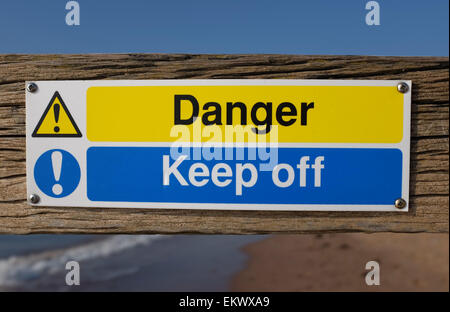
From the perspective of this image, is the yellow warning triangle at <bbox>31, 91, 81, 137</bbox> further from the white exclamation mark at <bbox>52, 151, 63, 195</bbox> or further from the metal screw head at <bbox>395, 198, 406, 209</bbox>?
the metal screw head at <bbox>395, 198, 406, 209</bbox>

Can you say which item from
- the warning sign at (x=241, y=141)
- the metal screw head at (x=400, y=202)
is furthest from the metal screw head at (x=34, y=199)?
the metal screw head at (x=400, y=202)

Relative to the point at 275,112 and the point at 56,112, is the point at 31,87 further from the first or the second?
the point at 275,112

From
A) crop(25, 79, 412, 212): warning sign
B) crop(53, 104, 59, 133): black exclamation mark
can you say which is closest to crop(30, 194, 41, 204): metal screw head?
crop(25, 79, 412, 212): warning sign

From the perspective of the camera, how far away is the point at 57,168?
1520 mm

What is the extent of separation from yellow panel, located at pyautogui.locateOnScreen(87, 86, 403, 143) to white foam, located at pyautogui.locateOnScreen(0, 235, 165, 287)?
9.25 meters

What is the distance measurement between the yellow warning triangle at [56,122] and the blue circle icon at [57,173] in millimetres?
96

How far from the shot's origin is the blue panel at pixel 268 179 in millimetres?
1450

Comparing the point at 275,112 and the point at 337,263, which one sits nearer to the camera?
the point at 275,112

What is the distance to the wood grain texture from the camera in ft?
4.82

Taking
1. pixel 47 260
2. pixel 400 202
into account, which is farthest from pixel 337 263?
pixel 47 260

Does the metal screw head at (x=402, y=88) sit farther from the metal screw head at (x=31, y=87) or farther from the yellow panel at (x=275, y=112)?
the metal screw head at (x=31, y=87)

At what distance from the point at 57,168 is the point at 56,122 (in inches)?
9.2

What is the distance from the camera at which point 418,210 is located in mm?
1497

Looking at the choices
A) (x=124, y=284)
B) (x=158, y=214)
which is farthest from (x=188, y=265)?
(x=158, y=214)
